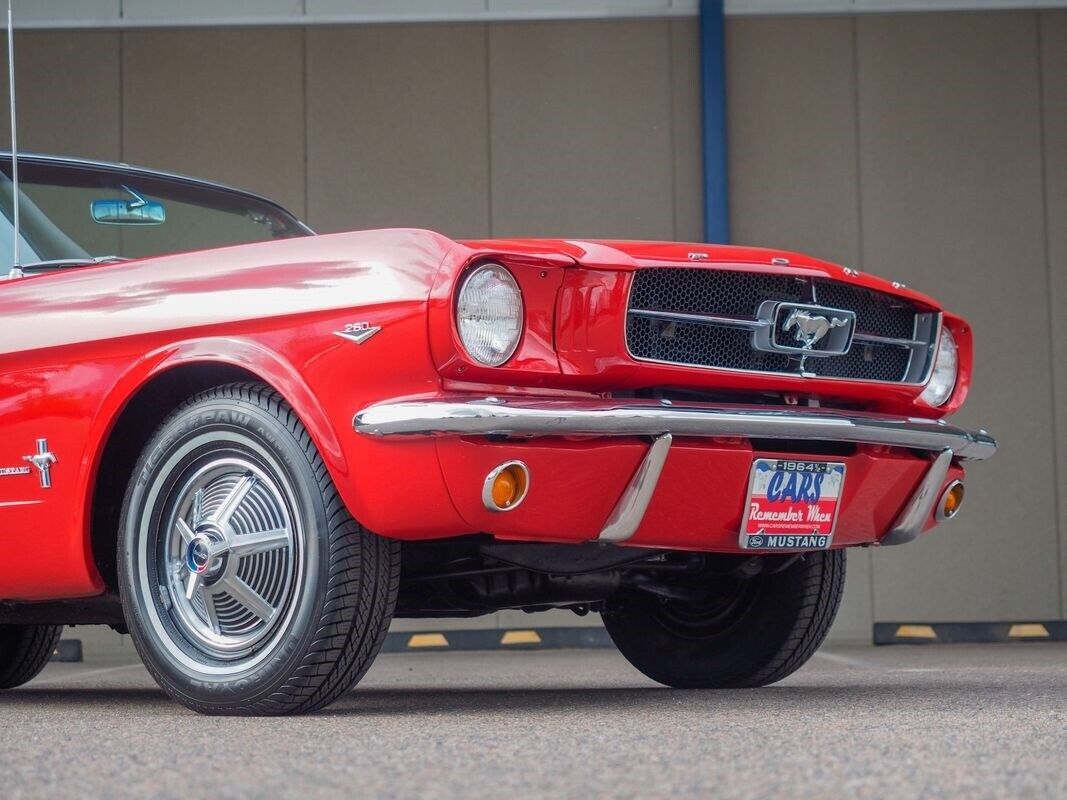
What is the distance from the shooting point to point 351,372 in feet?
11.2

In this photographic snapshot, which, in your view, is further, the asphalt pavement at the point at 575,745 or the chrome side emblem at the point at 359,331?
the chrome side emblem at the point at 359,331

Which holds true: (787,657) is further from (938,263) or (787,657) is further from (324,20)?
(324,20)

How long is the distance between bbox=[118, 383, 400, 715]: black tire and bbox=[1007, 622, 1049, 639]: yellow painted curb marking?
6.83 m

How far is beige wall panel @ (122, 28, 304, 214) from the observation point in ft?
32.7

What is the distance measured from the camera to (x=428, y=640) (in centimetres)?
924

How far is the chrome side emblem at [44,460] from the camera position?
12.9 feet

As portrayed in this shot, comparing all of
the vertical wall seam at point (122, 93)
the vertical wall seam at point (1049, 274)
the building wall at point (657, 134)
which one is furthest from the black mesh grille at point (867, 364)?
the vertical wall seam at point (122, 93)

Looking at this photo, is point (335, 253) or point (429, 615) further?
point (429, 615)

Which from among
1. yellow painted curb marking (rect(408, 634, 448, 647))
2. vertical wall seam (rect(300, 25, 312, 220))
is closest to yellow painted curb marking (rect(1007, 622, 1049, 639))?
yellow painted curb marking (rect(408, 634, 448, 647))

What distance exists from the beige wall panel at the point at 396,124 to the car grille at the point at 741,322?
Answer: 19.7ft

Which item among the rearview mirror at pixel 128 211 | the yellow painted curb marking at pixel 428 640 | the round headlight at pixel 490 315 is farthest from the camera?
the yellow painted curb marking at pixel 428 640

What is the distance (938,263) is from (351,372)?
7.03 m

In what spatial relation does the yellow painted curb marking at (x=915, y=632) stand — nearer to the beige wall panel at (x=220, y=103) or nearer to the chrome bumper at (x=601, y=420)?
the beige wall panel at (x=220, y=103)

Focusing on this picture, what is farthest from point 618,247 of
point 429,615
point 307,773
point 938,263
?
point 938,263
